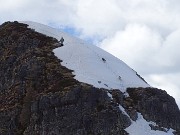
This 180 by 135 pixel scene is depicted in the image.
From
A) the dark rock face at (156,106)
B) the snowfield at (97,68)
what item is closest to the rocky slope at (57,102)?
the dark rock face at (156,106)

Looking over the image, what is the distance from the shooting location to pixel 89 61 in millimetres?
116812

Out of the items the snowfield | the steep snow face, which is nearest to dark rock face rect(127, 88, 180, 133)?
the snowfield

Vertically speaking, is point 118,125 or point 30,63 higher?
point 30,63

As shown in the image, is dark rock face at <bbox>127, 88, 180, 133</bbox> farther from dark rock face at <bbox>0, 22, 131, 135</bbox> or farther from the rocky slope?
dark rock face at <bbox>0, 22, 131, 135</bbox>

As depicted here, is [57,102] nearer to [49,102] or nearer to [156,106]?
[49,102]

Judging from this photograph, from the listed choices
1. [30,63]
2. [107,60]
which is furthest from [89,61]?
[30,63]

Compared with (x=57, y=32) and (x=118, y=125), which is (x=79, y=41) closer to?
(x=57, y=32)

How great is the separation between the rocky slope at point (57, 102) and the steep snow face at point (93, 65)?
2.67 m

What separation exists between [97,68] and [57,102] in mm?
22024

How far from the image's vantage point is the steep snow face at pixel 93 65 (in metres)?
108

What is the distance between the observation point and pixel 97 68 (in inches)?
4483

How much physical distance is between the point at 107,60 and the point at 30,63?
23106 mm

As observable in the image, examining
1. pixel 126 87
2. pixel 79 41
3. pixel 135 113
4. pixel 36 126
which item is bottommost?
pixel 36 126

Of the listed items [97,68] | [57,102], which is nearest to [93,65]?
[97,68]
